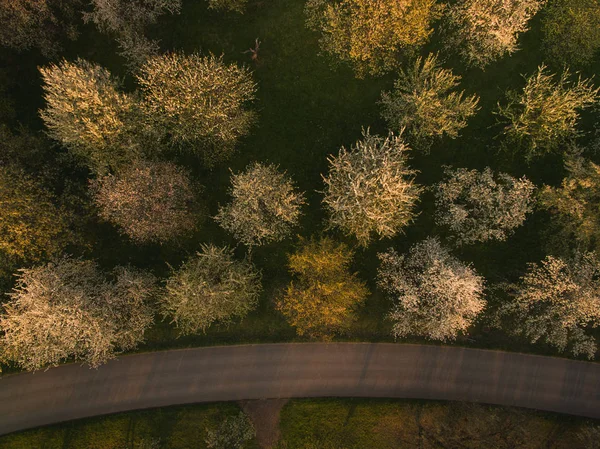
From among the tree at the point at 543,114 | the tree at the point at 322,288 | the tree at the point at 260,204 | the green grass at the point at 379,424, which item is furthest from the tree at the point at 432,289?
the tree at the point at 543,114

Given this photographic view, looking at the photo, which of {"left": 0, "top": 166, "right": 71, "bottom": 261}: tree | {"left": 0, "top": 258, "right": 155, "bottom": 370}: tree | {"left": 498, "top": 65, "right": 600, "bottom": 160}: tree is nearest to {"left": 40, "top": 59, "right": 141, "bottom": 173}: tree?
{"left": 0, "top": 166, "right": 71, "bottom": 261}: tree

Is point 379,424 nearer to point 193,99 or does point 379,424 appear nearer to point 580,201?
point 580,201

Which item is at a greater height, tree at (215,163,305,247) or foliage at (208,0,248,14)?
foliage at (208,0,248,14)

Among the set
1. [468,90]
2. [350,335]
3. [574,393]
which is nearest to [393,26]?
[468,90]

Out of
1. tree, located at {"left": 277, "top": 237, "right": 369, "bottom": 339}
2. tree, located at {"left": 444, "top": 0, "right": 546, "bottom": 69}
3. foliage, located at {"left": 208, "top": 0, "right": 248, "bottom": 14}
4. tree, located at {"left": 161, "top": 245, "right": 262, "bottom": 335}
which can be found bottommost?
tree, located at {"left": 161, "top": 245, "right": 262, "bottom": 335}

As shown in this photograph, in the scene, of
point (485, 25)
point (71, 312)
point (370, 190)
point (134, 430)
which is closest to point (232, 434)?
point (134, 430)

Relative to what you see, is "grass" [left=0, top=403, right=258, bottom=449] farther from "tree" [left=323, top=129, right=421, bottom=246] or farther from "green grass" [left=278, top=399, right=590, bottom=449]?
"tree" [left=323, top=129, right=421, bottom=246]
